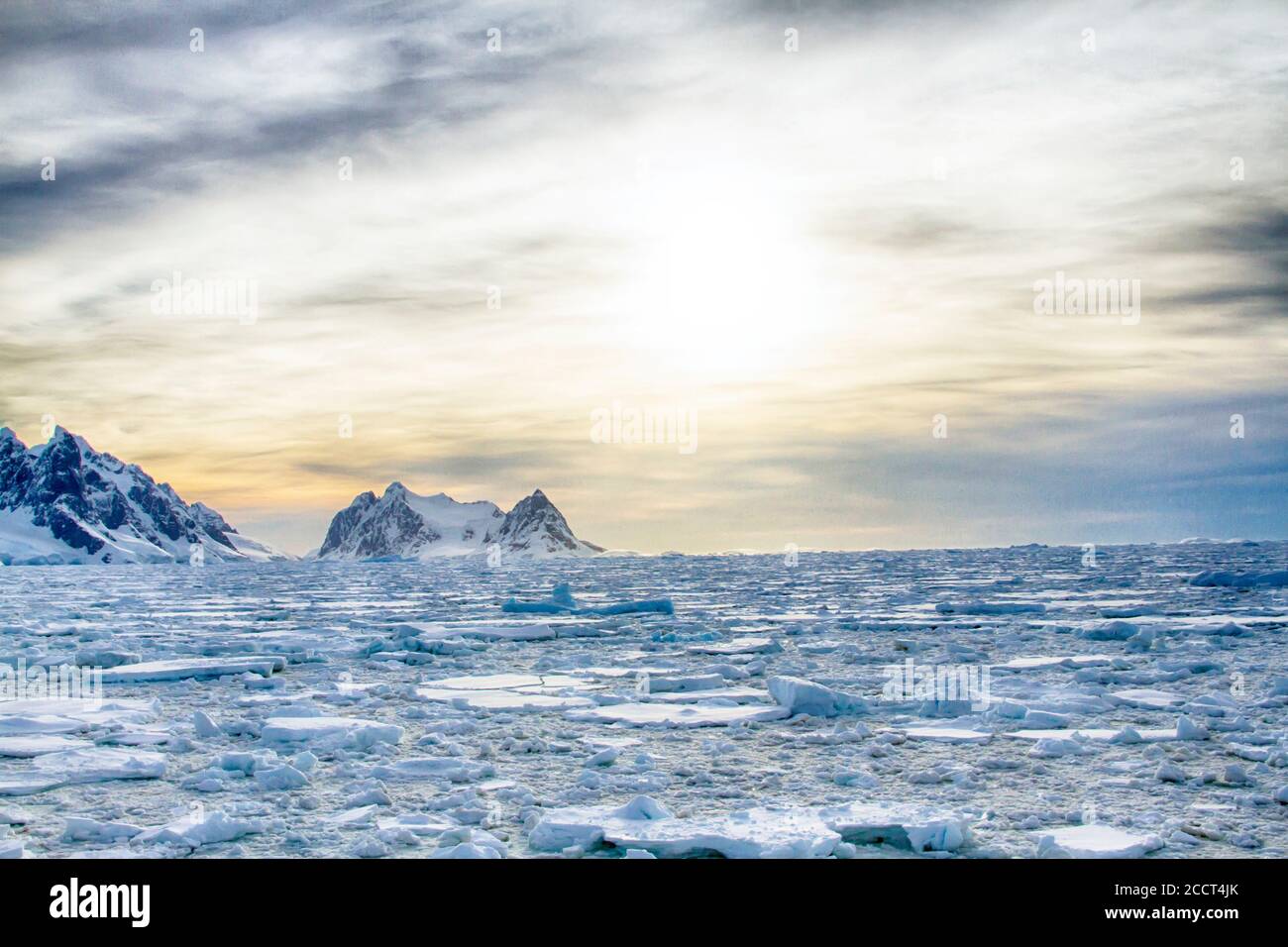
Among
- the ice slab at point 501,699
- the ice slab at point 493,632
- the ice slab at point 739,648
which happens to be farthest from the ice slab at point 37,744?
the ice slab at point 739,648

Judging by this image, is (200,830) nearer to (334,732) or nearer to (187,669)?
(334,732)

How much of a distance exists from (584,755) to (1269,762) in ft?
18.7

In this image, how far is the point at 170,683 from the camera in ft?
44.4

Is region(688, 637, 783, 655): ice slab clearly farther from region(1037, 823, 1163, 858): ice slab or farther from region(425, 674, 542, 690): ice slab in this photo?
region(1037, 823, 1163, 858): ice slab

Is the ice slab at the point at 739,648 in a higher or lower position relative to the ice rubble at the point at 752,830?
lower

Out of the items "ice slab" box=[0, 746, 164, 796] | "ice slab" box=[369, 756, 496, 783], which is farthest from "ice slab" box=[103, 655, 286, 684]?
"ice slab" box=[369, 756, 496, 783]

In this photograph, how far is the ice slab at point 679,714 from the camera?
1016cm

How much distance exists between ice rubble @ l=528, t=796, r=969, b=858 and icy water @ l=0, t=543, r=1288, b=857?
0.07ft

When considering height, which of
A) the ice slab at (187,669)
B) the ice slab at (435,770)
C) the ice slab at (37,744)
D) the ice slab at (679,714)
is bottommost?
the ice slab at (679,714)

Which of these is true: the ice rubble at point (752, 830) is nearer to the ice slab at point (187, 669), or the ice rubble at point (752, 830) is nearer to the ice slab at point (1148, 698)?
the ice slab at point (1148, 698)

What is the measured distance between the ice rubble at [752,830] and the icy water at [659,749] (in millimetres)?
20

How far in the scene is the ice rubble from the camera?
5949 millimetres

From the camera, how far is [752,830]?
623 cm
